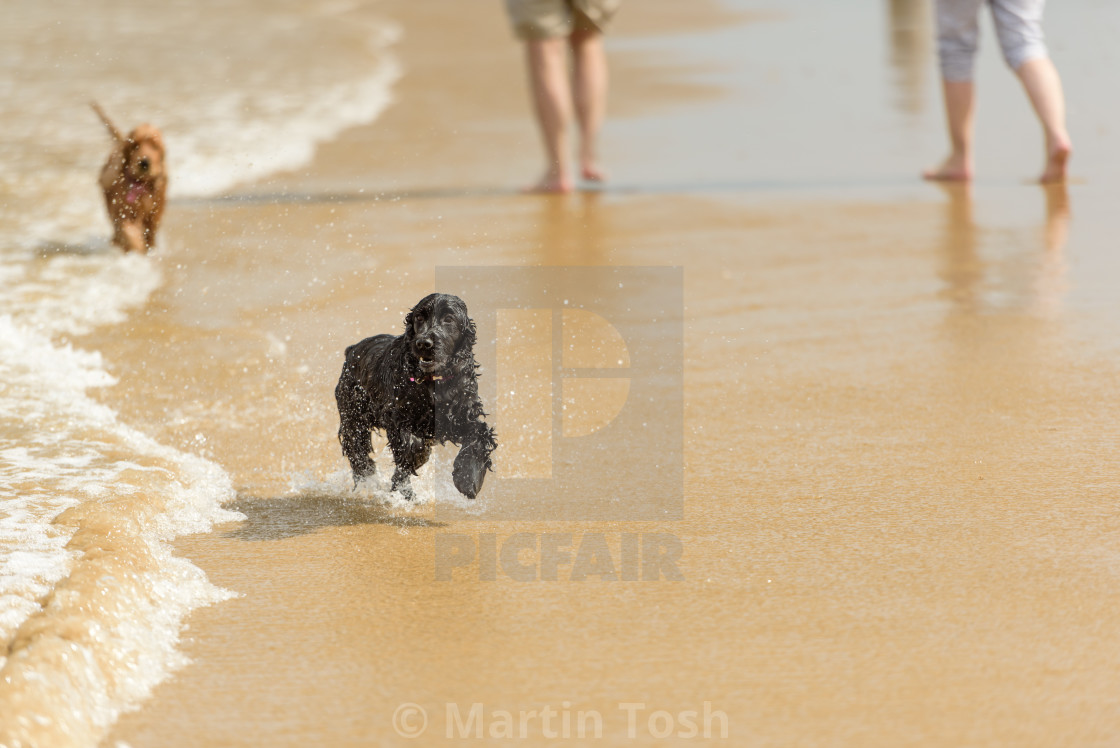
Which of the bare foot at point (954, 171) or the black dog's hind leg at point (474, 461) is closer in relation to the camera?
the black dog's hind leg at point (474, 461)

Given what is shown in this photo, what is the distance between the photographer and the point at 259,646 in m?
2.62

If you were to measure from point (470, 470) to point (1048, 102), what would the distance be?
4.54 m

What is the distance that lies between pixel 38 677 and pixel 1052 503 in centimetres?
242

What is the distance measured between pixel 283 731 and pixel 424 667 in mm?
325

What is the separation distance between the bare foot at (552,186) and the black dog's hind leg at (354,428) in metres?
3.52

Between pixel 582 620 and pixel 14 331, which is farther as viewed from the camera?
pixel 14 331

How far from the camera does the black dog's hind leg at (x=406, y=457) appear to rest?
133 inches

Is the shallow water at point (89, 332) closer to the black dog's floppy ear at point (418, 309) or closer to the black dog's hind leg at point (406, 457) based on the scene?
the black dog's hind leg at point (406, 457)

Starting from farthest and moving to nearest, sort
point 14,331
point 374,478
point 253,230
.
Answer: point 253,230
point 14,331
point 374,478

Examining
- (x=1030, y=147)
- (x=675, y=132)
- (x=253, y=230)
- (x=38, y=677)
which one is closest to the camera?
(x=38, y=677)

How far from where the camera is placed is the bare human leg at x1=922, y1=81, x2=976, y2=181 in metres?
6.80

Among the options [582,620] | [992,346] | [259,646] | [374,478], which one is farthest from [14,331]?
[992,346]

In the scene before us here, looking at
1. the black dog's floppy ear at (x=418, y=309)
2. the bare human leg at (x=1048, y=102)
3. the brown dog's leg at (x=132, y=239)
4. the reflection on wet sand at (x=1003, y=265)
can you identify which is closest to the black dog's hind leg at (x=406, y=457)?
the black dog's floppy ear at (x=418, y=309)

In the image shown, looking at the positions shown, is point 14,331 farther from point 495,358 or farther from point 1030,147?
point 1030,147
